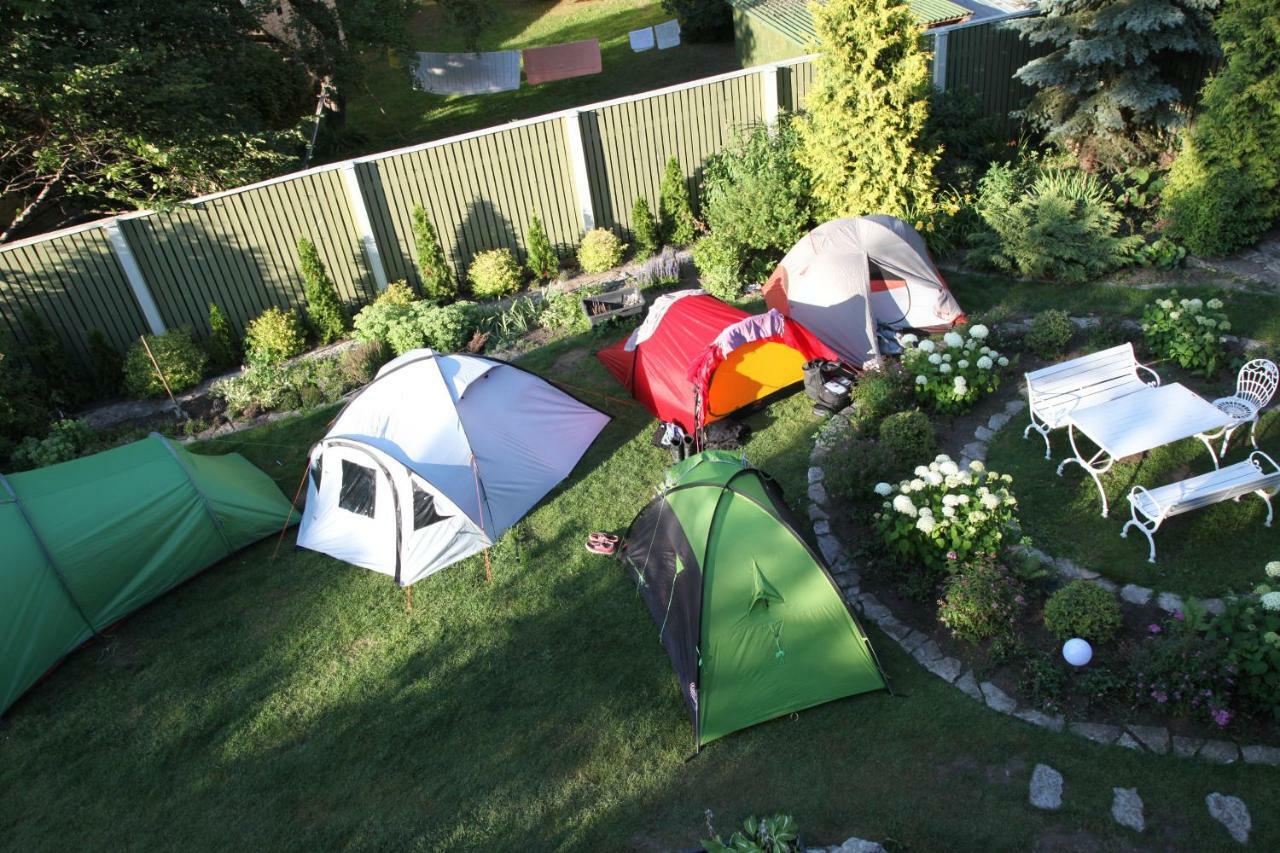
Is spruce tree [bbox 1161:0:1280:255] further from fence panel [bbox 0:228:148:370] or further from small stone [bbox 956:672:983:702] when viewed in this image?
fence panel [bbox 0:228:148:370]

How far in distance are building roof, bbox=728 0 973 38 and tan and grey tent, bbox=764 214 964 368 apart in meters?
6.08

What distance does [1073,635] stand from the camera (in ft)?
18.5

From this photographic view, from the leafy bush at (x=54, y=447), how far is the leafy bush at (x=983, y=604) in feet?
29.1

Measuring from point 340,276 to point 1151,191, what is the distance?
10.9 meters

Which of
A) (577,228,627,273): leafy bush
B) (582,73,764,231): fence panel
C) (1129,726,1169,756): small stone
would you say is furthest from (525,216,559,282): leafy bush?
(1129,726,1169,756): small stone

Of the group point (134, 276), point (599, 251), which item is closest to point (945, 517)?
point (599, 251)

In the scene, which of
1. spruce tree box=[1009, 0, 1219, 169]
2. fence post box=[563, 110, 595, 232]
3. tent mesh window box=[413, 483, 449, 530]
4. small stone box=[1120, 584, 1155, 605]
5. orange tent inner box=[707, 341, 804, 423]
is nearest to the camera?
small stone box=[1120, 584, 1155, 605]

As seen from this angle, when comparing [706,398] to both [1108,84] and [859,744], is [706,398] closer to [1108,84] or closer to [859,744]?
[859,744]

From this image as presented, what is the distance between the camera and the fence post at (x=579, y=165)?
12.1 meters

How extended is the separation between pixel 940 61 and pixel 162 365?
464 inches

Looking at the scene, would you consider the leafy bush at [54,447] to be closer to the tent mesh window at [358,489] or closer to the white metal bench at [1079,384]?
the tent mesh window at [358,489]

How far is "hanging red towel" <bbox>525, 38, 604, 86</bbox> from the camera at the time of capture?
60.6 feet

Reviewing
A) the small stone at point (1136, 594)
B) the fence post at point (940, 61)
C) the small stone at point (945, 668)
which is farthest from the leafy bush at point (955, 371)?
the fence post at point (940, 61)

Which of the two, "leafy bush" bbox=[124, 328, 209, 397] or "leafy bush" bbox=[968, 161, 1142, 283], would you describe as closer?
"leafy bush" bbox=[968, 161, 1142, 283]
